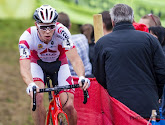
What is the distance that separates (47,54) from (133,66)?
165cm

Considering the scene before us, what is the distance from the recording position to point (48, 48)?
631 centimetres

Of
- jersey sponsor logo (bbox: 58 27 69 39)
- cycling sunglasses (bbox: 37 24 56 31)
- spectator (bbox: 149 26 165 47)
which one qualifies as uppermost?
cycling sunglasses (bbox: 37 24 56 31)

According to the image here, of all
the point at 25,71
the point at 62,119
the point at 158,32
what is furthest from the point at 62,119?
the point at 158,32

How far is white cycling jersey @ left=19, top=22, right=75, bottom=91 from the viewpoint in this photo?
6.08m

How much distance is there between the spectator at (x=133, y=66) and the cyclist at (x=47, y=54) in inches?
17.8

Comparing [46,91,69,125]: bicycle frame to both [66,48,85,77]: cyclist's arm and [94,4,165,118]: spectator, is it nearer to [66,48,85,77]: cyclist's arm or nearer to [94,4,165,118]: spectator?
[66,48,85,77]: cyclist's arm

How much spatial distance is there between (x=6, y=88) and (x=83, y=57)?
7.01 meters

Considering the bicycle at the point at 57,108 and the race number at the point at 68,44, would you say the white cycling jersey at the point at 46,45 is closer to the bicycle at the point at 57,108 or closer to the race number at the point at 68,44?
the race number at the point at 68,44

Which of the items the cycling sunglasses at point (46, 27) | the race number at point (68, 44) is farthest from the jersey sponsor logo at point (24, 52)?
the race number at point (68, 44)

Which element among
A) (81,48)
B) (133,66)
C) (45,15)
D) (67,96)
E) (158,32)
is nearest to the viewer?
(133,66)

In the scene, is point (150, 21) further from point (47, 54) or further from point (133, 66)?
point (133, 66)

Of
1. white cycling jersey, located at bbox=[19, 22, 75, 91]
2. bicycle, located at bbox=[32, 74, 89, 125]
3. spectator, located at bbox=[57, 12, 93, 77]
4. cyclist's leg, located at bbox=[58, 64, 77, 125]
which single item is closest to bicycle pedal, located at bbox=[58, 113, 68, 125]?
bicycle, located at bbox=[32, 74, 89, 125]

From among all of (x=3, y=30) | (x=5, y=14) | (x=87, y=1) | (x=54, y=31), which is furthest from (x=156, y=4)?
(x=3, y=30)

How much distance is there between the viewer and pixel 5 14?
14867 mm
